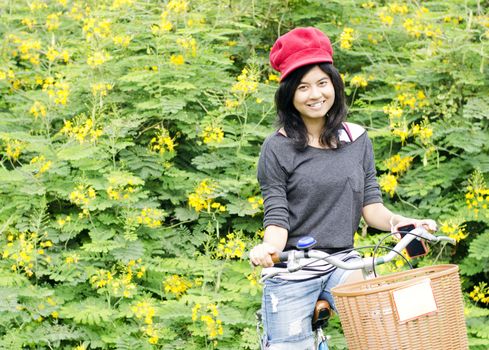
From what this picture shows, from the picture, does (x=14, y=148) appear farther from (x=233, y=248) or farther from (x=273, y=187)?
(x=273, y=187)

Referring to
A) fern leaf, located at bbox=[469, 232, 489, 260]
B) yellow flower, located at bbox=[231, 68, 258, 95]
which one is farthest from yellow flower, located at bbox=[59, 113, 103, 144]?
fern leaf, located at bbox=[469, 232, 489, 260]

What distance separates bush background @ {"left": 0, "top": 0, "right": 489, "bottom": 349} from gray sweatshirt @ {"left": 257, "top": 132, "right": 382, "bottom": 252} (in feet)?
5.15

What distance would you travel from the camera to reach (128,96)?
5816mm

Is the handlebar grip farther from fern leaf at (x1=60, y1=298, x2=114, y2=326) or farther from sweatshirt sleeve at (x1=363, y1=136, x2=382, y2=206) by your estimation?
fern leaf at (x1=60, y1=298, x2=114, y2=326)

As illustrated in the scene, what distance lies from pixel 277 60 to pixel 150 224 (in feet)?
7.16

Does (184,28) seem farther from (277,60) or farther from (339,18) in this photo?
(277,60)

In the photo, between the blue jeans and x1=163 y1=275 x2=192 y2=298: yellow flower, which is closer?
the blue jeans

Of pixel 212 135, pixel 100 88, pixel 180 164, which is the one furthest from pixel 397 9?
pixel 100 88

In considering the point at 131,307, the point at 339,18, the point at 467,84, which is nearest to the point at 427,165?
the point at 467,84

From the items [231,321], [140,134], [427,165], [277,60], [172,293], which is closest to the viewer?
[277,60]

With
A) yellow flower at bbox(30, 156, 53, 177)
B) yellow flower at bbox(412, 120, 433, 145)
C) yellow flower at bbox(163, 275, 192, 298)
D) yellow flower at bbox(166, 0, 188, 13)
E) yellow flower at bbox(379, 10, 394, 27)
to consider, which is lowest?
yellow flower at bbox(163, 275, 192, 298)

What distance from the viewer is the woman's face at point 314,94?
3.07m

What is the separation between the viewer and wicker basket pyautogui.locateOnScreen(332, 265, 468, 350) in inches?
88.2

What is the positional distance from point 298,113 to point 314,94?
A: 0.52 ft
